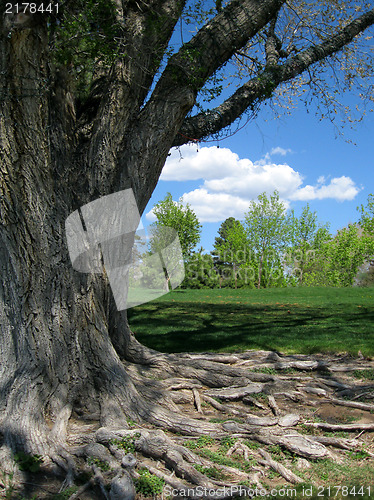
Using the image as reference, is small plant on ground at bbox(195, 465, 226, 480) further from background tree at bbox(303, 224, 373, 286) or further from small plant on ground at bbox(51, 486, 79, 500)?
background tree at bbox(303, 224, 373, 286)

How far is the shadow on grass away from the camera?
7992mm

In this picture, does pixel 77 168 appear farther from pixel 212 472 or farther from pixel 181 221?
pixel 181 221

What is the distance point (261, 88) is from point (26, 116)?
12.2 feet

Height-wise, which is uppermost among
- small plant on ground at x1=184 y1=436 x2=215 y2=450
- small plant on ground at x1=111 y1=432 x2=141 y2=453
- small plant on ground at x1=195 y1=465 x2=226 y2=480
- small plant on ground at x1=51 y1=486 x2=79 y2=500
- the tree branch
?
the tree branch

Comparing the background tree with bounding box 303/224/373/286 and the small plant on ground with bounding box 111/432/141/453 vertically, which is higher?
the background tree with bounding box 303/224/373/286

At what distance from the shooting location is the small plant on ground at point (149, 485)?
3.16 metres

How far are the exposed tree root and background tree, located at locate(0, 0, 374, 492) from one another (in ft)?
0.12

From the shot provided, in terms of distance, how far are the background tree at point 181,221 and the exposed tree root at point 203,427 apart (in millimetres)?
27192

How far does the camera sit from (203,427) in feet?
13.6

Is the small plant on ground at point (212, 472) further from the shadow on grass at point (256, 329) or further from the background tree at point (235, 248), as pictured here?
the background tree at point (235, 248)

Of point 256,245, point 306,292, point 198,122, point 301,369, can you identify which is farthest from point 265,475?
point 256,245

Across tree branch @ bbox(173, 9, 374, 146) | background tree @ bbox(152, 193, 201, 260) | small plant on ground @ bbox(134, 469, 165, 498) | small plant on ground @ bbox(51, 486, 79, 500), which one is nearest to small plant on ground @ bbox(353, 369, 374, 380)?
small plant on ground @ bbox(134, 469, 165, 498)

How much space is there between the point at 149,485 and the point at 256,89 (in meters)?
5.49

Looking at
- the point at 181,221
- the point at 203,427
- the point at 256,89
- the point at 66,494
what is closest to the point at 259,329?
the point at 256,89
